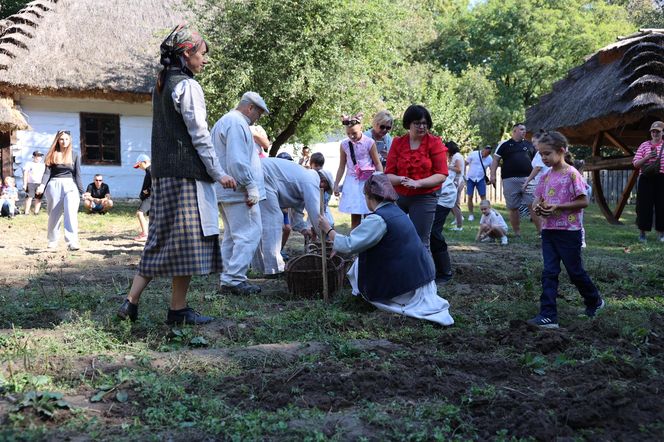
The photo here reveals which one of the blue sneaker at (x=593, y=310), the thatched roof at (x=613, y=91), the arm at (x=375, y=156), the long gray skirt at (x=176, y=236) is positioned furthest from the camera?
the thatched roof at (x=613, y=91)

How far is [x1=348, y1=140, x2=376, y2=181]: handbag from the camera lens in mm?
7945

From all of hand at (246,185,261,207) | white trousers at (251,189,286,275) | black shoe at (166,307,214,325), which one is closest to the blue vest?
black shoe at (166,307,214,325)

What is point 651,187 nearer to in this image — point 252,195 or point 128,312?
point 252,195

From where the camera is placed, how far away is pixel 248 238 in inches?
257

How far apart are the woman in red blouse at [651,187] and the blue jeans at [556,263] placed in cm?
636

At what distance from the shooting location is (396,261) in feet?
17.5

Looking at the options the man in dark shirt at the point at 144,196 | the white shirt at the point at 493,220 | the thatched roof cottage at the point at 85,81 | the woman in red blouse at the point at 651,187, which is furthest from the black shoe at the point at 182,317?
the thatched roof cottage at the point at 85,81

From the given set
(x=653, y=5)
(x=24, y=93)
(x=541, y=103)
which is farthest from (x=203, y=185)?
(x=653, y=5)

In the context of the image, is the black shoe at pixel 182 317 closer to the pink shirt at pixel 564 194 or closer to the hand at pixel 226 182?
the hand at pixel 226 182

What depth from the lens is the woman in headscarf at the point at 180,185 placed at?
480cm

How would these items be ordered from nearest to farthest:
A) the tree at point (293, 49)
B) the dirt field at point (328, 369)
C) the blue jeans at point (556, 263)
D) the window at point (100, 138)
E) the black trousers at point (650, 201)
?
the dirt field at point (328, 369) < the blue jeans at point (556, 263) < the black trousers at point (650, 201) < the tree at point (293, 49) < the window at point (100, 138)

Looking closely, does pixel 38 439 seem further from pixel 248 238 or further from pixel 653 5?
pixel 653 5

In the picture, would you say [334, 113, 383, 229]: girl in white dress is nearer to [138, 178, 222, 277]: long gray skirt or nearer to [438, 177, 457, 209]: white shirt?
[438, 177, 457, 209]: white shirt

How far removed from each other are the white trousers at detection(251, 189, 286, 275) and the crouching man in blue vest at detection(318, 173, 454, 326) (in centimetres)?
191
